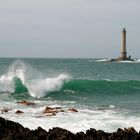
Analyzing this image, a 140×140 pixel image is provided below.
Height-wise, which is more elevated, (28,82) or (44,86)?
(28,82)

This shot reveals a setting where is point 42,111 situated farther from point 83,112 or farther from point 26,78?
point 26,78

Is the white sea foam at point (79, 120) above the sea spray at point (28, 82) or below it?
below

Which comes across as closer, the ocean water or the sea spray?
the ocean water

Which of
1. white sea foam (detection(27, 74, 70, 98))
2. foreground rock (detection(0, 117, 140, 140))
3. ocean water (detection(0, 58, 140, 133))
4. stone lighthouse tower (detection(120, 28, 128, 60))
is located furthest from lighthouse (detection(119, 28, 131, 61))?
foreground rock (detection(0, 117, 140, 140))

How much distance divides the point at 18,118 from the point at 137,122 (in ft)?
15.9

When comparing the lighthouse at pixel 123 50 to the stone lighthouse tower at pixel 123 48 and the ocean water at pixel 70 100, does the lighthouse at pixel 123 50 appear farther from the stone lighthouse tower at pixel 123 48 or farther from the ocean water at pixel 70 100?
the ocean water at pixel 70 100

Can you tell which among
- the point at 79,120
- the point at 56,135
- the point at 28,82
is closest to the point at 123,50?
the point at 28,82

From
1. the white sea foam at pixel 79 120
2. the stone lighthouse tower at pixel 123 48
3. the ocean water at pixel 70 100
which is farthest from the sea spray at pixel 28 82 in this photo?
the stone lighthouse tower at pixel 123 48

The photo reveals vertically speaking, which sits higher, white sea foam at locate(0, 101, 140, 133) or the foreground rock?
the foreground rock

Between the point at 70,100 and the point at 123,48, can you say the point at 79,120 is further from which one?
the point at 123,48

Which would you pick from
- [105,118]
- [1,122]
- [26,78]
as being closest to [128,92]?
[26,78]

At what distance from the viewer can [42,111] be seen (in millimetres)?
20359

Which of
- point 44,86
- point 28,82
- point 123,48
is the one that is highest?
point 123,48

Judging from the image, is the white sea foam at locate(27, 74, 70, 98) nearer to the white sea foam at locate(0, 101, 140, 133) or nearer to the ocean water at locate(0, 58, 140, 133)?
the ocean water at locate(0, 58, 140, 133)
